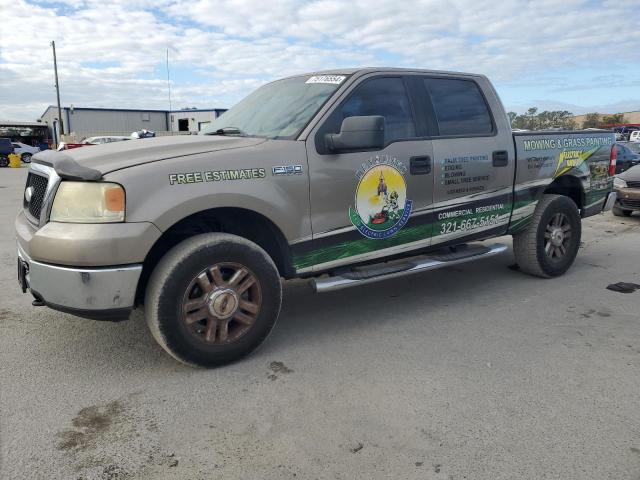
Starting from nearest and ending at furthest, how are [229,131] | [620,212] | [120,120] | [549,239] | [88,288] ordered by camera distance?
[88,288] < [229,131] < [549,239] < [620,212] < [120,120]

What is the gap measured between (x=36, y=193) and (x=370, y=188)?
229 cm

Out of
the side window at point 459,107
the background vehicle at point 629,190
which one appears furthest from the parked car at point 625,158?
the side window at point 459,107

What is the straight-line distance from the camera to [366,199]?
3.84 m

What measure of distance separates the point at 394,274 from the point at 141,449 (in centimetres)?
220

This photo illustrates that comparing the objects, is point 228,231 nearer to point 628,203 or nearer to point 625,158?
point 628,203

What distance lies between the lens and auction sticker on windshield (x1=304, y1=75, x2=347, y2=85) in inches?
155

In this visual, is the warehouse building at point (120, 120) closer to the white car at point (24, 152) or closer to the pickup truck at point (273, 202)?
the white car at point (24, 152)

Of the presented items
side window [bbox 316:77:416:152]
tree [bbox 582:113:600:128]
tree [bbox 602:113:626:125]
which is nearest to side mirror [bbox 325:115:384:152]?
side window [bbox 316:77:416:152]

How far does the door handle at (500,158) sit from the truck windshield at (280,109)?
1.65 m

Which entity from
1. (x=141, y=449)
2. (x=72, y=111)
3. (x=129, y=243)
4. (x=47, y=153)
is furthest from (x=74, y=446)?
(x=72, y=111)

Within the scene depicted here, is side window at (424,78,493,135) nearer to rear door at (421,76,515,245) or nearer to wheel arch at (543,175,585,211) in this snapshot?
rear door at (421,76,515,245)

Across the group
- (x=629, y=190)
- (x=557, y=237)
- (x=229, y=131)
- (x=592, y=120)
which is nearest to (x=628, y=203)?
(x=629, y=190)

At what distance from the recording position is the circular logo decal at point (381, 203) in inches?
150

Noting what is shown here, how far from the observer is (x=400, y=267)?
411 centimetres
